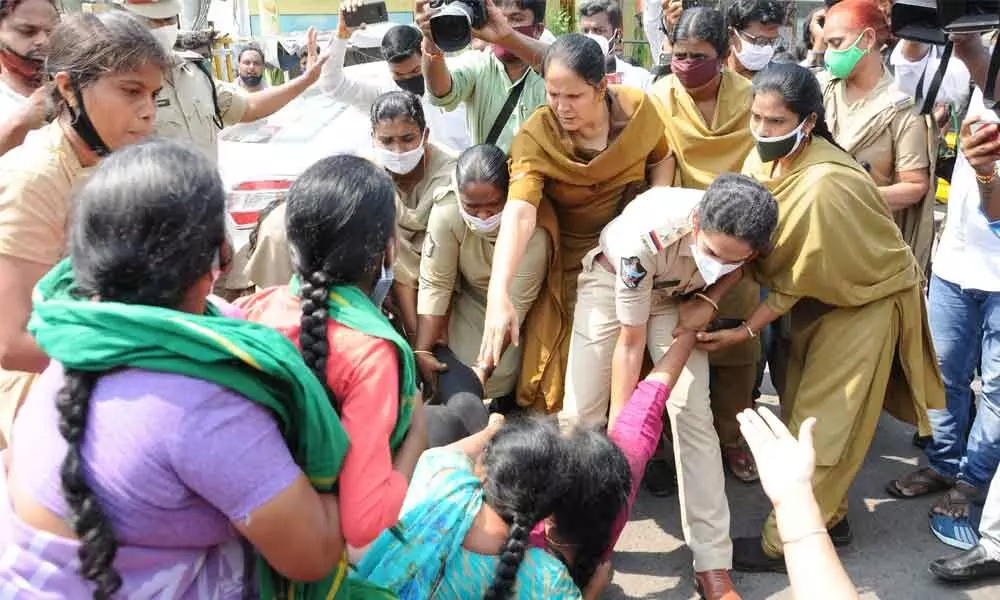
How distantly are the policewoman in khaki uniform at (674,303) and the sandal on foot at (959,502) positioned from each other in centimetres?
85

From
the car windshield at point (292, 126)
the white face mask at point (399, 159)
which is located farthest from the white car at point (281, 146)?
the white face mask at point (399, 159)

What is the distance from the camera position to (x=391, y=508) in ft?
4.12

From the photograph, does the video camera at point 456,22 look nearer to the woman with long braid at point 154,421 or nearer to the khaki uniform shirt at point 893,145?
the khaki uniform shirt at point 893,145

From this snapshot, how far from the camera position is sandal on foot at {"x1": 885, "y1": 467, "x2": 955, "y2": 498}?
2.96 metres

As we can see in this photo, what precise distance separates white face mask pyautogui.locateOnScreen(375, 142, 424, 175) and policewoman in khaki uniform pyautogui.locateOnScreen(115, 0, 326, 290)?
0.55m

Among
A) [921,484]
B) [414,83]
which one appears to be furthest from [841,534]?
[414,83]

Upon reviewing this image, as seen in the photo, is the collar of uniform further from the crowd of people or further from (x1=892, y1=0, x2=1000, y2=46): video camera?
(x1=892, y1=0, x2=1000, y2=46): video camera

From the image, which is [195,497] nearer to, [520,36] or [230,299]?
[230,299]

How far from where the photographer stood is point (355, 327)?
131cm

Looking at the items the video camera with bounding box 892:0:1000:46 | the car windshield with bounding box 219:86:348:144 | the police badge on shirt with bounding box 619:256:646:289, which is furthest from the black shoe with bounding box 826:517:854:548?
the car windshield with bounding box 219:86:348:144

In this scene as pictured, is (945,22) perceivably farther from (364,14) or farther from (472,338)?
(364,14)

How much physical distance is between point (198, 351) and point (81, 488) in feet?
0.74

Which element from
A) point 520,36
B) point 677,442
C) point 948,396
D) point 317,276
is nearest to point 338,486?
point 317,276

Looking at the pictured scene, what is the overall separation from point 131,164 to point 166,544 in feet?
1.69
